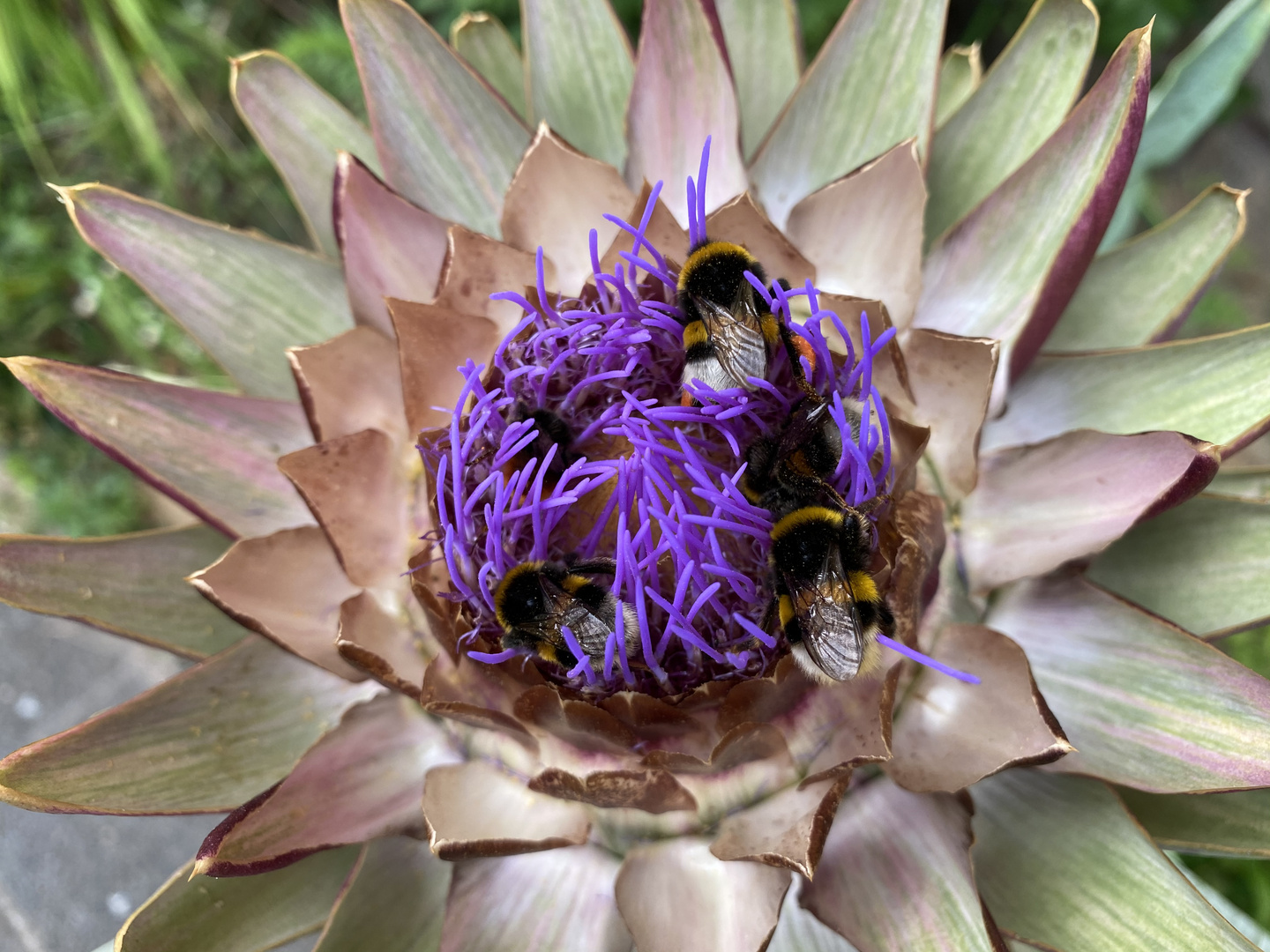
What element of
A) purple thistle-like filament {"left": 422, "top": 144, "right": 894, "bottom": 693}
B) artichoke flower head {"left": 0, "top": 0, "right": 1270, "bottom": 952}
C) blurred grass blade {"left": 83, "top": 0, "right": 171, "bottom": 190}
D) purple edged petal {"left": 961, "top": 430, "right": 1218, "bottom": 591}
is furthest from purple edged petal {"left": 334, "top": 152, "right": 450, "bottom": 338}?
blurred grass blade {"left": 83, "top": 0, "right": 171, "bottom": 190}

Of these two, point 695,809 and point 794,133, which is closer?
point 695,809

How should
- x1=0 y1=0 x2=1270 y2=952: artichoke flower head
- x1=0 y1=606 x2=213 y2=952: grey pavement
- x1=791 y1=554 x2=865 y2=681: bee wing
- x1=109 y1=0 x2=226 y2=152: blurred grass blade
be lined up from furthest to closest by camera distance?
x1=109 y1=0 x2=226 y2=152: blurred grass blade
x1=0 y1=606 x2=213 y2=952: grey pavement
x1=0 y1=0 x2=1270 y2=952: artichoke flower head
x1=791 y1=554 x2=865 y2=681: bee wing

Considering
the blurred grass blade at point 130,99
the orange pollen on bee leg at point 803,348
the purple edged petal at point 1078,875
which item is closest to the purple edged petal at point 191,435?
the orange pollen on bee leg at point 803,348

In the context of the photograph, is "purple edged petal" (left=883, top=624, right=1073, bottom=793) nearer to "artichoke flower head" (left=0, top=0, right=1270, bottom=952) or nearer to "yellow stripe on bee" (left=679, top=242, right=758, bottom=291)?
"artichoke flower head" (left=0, top=0, right=1270, bottom=952)

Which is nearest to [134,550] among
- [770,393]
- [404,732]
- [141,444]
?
[141,444]

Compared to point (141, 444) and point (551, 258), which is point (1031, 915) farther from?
point (141, 444)

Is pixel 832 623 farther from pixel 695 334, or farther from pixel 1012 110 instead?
pixel 1012 110
